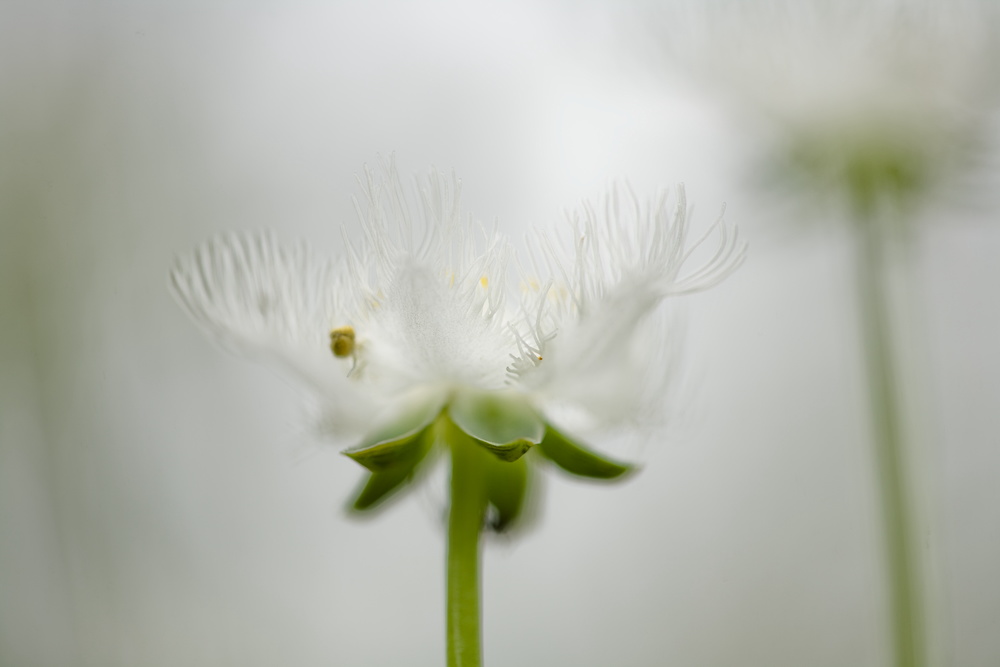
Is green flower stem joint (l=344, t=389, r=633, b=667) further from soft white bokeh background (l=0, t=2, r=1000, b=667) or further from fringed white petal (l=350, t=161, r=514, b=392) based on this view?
soft white bokeh background (l=0, t=2, r=1000, b=667)

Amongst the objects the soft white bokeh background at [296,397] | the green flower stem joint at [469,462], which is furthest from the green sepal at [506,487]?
the soft white bokeh background at [296,397]

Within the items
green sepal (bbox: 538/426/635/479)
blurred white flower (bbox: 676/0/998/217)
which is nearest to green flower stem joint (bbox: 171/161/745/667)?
green sepal (bbox: 538/426/635/479)

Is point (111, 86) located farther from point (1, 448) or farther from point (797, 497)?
point (797, 497)

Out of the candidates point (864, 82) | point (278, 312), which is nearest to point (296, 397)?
point (278, 312)

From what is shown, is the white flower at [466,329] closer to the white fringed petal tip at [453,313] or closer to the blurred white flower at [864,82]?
the white fringed petal tip at [453,313]

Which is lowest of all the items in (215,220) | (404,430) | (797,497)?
(797,497)

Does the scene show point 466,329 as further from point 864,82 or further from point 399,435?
point 864,82

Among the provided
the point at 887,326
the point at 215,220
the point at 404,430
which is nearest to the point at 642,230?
the point at 404,430
